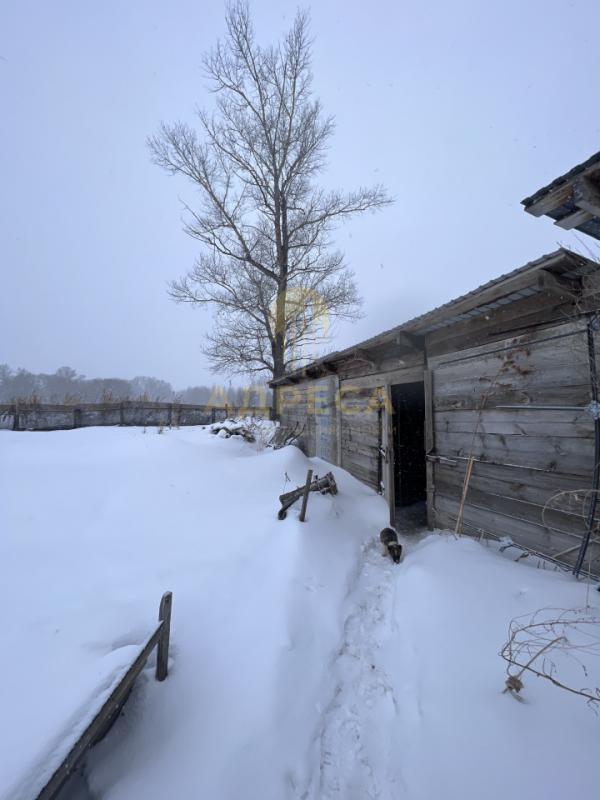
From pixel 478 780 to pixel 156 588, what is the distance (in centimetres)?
311

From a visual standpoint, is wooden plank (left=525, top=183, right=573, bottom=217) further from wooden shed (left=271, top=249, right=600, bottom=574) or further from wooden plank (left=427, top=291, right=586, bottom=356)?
wooden plank (left=427, top=291, right=586, bottom=356)

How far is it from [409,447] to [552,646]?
6.16 meters

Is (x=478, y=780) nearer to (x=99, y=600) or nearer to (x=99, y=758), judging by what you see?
(x=99, y=758)

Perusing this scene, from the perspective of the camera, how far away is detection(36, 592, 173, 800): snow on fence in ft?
4.37

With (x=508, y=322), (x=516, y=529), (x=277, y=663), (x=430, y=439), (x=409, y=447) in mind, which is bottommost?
(x=277, y=663)

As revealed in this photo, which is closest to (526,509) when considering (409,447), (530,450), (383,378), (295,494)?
(530,450)

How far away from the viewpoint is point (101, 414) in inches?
625

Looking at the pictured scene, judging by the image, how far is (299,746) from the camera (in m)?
2.17

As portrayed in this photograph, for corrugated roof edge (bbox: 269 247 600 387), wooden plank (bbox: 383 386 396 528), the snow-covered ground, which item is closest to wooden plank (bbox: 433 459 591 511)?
the snow-covered ground

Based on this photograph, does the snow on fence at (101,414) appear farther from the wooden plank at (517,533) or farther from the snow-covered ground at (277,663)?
the wooden plank at (517,533)

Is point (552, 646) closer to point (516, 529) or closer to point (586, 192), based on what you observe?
point (516, 529)

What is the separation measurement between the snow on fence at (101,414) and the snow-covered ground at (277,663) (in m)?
11.4

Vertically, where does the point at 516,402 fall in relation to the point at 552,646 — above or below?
above

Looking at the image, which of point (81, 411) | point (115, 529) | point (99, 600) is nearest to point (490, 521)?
point (99, 600)
